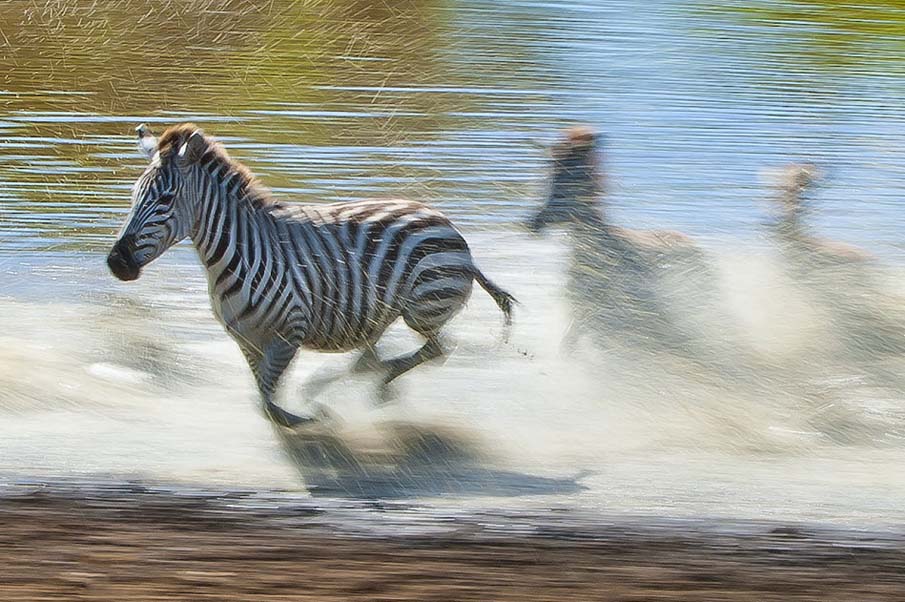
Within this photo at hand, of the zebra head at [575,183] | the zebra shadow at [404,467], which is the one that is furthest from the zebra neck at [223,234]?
the zebra head at [575,183]

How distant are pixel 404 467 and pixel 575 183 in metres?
1.52

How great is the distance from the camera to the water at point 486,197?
15.6 feet

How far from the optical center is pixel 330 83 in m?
6.12

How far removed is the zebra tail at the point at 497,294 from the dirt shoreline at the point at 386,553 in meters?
1.17

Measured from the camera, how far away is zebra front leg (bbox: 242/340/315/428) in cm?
464

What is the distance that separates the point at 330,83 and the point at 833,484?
118 inches

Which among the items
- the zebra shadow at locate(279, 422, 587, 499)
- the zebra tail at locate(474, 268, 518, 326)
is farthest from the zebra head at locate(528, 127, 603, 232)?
the zebra shadow at locate(279, 422, 587, 499)

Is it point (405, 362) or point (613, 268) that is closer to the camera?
point (405, 362)

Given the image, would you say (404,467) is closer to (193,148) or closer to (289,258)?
(289,258)

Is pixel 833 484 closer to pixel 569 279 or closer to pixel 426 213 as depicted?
pixel 569 279

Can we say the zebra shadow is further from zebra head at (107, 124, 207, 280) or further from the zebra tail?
zebra head at (107, 124, 207, 280)

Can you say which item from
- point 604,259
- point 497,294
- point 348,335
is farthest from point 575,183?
point 348,335

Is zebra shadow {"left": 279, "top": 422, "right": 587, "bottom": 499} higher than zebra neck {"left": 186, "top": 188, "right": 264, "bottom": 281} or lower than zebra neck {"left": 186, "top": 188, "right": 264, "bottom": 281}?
lower

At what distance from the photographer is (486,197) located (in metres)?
5.54
